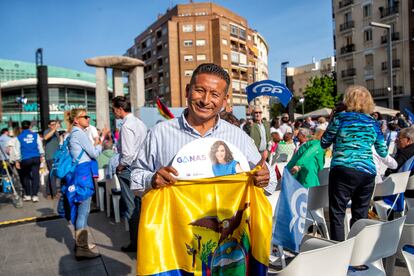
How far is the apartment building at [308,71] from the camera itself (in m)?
82.9

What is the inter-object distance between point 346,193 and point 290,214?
0.83 m

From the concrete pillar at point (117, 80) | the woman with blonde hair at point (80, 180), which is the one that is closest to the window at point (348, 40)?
the concrete pillar at point (117, 80)

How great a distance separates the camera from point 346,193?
3.15m

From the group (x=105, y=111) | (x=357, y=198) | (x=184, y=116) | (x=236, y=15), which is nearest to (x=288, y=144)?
(x=357, y=198)

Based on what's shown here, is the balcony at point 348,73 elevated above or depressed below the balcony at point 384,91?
above

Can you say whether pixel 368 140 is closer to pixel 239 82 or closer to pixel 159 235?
pixel 159 235

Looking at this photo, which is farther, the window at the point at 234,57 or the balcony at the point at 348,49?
the window at the point at 234,57

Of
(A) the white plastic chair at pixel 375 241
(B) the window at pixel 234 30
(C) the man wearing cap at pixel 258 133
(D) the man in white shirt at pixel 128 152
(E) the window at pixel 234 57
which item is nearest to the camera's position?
(A) the white plastic chair at pixel 375 241

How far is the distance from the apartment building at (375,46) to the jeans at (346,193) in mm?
34041

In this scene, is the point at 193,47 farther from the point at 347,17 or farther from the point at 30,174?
the point at 30,174

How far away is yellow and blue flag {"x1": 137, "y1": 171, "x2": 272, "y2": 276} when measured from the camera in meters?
1.73

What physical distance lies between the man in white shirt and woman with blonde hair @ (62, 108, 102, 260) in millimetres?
Answer: 361

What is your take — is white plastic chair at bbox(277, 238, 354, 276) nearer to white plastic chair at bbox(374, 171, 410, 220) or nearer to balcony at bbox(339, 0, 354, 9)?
white plastic chair at bbox(374, 171, 410, 220)

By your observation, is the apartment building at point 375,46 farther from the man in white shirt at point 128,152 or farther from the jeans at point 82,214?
the jeans at point 82,214
